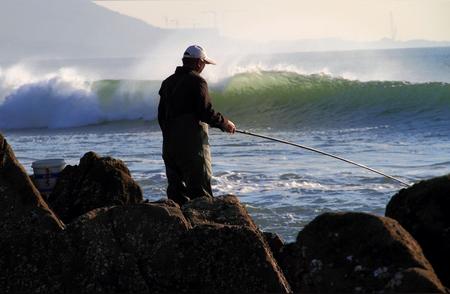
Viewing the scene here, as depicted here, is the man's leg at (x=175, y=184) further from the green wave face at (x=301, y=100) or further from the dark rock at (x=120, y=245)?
the green wave face at (x=301, y=100)

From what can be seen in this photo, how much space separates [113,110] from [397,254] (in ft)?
73.6

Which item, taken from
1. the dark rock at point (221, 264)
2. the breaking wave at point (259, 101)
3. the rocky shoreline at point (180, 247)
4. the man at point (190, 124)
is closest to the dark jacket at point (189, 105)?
the man at point (190, 124)

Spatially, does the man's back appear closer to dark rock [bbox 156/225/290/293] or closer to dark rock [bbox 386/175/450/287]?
dark rock [bbox 156/225/290/293]

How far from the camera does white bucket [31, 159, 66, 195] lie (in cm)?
725

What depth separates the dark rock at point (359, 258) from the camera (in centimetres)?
414

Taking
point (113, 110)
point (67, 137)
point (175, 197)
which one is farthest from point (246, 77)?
point (175, 197)

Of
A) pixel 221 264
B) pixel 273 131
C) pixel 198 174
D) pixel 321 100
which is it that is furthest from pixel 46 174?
pixel 321 100

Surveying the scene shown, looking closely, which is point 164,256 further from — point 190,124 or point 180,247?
point 190,124

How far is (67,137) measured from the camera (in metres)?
21.0

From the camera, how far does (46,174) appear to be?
Answer: 7289 millimetres

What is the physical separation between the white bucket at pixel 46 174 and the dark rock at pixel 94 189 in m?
0.59

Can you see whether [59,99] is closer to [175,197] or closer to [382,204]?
[382,204]

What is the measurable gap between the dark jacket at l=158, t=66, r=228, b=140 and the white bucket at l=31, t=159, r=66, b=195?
90 centimetres

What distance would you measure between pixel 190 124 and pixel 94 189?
3.08ft
